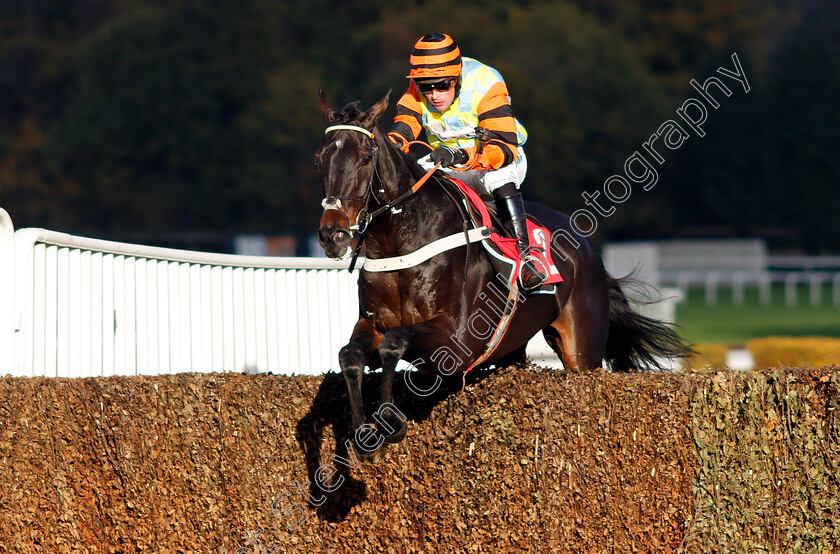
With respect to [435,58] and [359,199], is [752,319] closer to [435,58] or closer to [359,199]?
[435,58]

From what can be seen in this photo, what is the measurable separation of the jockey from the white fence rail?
2124 millimetres

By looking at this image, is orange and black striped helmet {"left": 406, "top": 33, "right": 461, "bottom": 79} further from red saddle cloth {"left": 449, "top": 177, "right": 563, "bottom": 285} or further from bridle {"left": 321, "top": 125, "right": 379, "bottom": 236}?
bridle {"left": 321, "top": 125, "right": 379, "bottom": 236}

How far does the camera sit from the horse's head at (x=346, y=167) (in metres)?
4.19

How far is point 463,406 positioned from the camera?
483cm

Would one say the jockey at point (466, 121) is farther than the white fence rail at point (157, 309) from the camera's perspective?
No

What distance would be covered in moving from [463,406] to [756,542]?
1.38 meters

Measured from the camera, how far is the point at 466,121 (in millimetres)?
5359

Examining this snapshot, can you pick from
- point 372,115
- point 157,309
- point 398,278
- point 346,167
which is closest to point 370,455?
point 398,278

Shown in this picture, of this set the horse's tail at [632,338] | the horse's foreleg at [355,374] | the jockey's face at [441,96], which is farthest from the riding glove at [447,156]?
the horse's tail at [632,338]

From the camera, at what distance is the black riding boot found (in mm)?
5266

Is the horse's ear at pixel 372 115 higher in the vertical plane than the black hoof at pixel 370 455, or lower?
higher

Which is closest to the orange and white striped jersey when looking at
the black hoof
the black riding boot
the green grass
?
the black riding boot

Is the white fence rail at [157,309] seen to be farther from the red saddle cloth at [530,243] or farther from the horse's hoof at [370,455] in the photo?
the red saddle cloth at [530,243]

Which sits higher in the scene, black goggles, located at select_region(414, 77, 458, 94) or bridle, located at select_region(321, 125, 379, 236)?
black goggles, located at select_region(414, 77, 458, 94)
